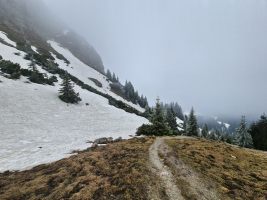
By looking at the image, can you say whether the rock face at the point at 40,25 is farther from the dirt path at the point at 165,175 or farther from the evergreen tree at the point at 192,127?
the dirt path at the point at 165,175

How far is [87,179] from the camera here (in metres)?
18.2

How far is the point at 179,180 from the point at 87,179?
571 centimetres

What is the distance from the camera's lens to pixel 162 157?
905 inches

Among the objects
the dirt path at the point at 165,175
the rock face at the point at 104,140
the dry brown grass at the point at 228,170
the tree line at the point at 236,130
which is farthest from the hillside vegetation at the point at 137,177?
the tree line at the point at 236,130

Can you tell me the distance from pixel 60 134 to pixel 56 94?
1693cm

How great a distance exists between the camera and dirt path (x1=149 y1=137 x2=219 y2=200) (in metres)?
15.6

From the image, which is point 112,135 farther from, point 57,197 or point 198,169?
point 57,197

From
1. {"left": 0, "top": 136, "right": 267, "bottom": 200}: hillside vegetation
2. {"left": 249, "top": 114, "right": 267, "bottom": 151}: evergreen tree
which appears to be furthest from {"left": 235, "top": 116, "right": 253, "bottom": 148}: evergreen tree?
{"left": 0, "top": 136, "right": 267, "bottom": 200}: hillside vegetation

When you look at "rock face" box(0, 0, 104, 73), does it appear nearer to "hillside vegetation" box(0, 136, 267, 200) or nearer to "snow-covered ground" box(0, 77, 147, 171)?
"snow-covered ground" box(0, 77, 147, 171)

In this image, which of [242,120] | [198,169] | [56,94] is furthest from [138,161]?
[242,120]

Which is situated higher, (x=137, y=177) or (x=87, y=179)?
(x=137, y=177)

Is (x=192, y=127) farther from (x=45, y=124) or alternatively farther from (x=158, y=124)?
(x=45, y=124)

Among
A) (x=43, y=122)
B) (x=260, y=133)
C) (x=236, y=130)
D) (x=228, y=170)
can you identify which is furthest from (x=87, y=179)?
(x=260, y=133)

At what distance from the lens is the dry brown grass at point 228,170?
1703 cm
